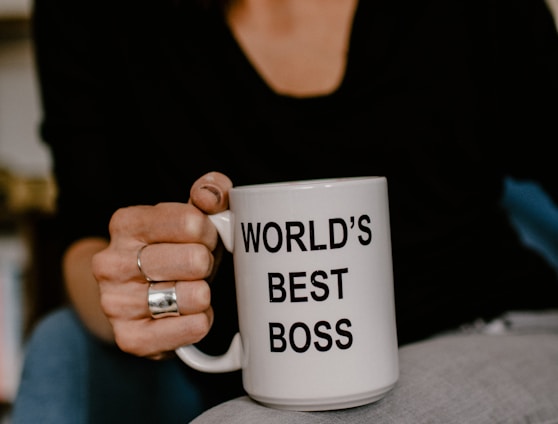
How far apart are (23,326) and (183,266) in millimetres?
1366

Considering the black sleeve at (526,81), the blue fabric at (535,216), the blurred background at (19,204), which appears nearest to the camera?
the black sleeve at (526,81)

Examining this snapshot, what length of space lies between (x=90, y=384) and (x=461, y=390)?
15.3 inches

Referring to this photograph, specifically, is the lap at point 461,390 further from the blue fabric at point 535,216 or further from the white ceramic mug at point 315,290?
the blue fabric at point 535,216

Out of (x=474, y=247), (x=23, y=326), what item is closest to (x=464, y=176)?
(x=474, y=247)

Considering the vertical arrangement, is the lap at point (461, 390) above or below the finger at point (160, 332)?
below

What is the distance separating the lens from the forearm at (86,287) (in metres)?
0.74

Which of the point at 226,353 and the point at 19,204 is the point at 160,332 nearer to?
the point at 226,353

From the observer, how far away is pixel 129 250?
0.56 m

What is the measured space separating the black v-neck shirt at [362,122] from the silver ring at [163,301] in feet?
0.59

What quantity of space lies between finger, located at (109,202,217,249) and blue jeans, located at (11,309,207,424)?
22 cm

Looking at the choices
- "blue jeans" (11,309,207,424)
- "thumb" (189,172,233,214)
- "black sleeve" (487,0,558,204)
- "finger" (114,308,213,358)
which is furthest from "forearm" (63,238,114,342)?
"black sleeve" (487,0,558,204)

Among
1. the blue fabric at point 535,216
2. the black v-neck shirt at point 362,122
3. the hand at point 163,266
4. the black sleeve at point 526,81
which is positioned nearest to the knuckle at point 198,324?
the hand at point 163,266

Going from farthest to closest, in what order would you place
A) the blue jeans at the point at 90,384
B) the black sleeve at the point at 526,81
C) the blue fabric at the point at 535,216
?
the blue fabric at the point at 535,216 < the black sleeve at the point at 526,81 < the blue jeans at the point at 90,384

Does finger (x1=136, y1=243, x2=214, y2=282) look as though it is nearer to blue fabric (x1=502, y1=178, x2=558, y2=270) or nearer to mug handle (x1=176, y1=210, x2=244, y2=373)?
mug handle (x1=176, y1=210, x2=244, y2=373)
